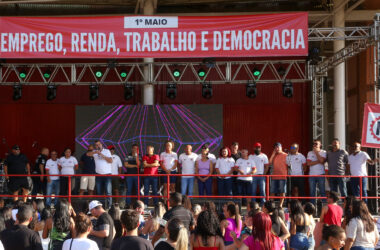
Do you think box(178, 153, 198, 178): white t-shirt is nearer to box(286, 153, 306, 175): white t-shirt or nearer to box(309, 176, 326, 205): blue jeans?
box(286, 153, 306, 175): white t-shirt

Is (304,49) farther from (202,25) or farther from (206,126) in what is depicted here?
(206,126)

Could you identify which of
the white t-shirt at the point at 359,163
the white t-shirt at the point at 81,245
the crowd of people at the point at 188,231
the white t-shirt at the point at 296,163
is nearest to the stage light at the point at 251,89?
the white t-shirt at the point at 296,163

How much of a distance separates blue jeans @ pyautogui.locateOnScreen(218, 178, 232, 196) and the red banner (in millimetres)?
2953

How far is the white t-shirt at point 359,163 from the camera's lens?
44.9ft

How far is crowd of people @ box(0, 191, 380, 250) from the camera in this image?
5988 millimetres

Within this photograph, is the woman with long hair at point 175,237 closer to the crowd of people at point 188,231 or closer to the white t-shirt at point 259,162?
the crowd of people at point 188,231

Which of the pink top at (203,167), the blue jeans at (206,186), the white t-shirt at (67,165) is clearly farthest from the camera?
the white t-shirt at (67,165)

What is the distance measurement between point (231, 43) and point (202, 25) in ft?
2.63

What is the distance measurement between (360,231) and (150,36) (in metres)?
8.11

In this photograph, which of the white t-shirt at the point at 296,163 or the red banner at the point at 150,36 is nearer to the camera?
the red banner at the point at 150,36

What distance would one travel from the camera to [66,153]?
15227mm

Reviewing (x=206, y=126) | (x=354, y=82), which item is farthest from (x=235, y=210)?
(x=354, y=82)

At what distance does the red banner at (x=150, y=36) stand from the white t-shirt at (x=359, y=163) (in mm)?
2750

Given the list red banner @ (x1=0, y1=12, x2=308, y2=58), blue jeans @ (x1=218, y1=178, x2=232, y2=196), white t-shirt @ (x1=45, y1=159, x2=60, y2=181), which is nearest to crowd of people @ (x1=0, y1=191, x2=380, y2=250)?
blue jeans @ (x1=218, y1=178, x2=232, y2=196)
